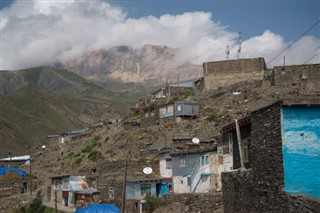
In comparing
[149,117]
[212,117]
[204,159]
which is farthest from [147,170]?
[149,117]

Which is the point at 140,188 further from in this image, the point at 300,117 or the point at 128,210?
the point at 300,117

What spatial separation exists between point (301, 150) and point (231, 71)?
44.1 m

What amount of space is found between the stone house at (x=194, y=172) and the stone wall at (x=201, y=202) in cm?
387

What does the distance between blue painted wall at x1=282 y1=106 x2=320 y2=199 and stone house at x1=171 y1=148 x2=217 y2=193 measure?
17.4 m

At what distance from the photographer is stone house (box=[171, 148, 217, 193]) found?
30.4 meters

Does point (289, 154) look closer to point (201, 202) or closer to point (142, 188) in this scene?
point (201, 202)

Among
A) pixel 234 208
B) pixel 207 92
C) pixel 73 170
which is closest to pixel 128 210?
pixel 234 208

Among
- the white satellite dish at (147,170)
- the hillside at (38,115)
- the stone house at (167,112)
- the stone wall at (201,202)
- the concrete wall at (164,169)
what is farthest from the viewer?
the hillside at (38,115)

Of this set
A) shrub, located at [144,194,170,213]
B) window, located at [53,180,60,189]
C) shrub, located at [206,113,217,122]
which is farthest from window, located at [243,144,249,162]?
window, located at [53,180,60,189]

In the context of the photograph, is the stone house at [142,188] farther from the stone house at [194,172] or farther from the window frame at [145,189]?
the stone house at [194,172]

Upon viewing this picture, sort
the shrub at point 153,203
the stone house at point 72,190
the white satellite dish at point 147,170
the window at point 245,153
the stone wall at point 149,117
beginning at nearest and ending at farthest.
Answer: the window at point 245,153, the shrub at point 153,203, the white satellite dish at point 147,170, the stone house at point 72,190, the stone wall at point 149,117

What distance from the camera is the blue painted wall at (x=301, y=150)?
12469mm

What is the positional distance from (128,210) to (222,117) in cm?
1810

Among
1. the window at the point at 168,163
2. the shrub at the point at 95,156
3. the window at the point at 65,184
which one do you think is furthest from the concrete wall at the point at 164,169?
the shrub at the point at 95,156
